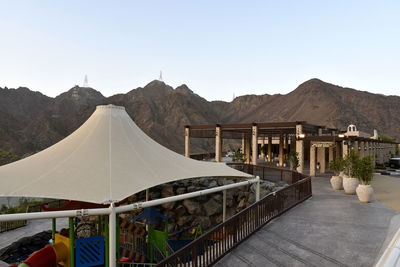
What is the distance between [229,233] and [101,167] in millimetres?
3893

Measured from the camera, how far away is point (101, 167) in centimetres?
677

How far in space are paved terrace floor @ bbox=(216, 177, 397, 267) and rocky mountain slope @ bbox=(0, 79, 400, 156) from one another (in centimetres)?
6900

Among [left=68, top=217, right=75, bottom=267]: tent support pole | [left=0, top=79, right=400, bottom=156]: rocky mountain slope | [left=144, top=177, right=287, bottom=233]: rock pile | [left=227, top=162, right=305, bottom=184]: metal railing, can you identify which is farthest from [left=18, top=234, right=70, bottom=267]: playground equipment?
[left=0, top=79, right=400, bottom=156]: rocky mountain slope

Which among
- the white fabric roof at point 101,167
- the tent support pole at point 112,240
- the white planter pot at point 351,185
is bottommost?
the white planter pot at point 351,185

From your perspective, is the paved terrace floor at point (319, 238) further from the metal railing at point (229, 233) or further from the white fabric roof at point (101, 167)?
the white fabric roof at point (101, 167)

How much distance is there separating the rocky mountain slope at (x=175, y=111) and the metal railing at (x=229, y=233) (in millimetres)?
69050

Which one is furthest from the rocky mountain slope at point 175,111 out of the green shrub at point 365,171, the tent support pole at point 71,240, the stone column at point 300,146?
the tent support pole at point 71,240

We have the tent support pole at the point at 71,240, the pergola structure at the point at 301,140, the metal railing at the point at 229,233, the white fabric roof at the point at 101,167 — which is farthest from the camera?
the pergola structure at the point at 301,140

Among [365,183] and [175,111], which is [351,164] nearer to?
[365,183]

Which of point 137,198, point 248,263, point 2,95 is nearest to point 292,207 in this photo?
point 248,263

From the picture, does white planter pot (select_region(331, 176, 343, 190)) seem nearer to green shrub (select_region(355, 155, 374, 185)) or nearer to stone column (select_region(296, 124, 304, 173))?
green shrub (select_region(355, 155, 374, 185))

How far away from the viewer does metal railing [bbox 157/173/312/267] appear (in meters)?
5.67

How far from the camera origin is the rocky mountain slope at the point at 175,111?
78.6m

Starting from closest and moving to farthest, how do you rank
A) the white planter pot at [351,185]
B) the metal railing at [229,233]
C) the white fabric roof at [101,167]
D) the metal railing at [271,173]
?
1. the metal railing at [229,233]
2. the white fabric roof at [101,167]
3. the white planter pot at [351,185]
4. the metal railing at [271,173]
